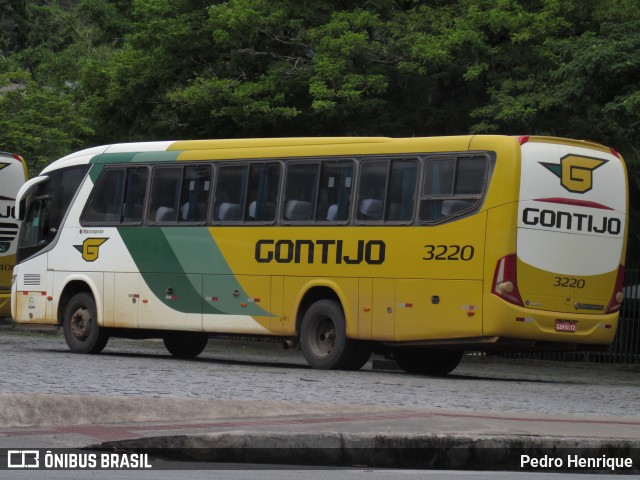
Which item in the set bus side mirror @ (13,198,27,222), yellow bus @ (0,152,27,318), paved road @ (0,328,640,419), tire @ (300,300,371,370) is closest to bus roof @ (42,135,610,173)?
bus side mirror @ (13,198,27,222)

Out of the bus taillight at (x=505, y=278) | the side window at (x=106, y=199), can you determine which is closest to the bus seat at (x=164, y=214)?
the side window at (x=106, y=199)

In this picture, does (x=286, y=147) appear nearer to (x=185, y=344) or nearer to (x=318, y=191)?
(x=318, y=191)

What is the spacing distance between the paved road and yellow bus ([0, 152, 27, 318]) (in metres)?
3.93

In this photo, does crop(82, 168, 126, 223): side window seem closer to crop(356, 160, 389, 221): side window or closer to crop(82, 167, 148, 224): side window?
crop(82, 167, 148, 224): side window

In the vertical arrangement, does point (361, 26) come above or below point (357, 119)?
above

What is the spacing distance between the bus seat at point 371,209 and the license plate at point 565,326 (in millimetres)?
2959

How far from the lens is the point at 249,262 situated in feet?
71.6

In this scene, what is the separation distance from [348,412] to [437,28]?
16.3 metres

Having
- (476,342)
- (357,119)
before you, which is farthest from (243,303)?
(357,119)

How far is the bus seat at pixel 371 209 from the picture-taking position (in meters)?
20.5

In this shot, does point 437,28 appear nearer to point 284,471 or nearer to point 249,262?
point 249,262

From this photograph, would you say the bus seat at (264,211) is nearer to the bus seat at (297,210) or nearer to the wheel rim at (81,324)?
the bus seat at (297,210)

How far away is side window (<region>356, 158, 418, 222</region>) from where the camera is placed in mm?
20109

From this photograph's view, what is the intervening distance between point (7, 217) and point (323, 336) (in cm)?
1056
